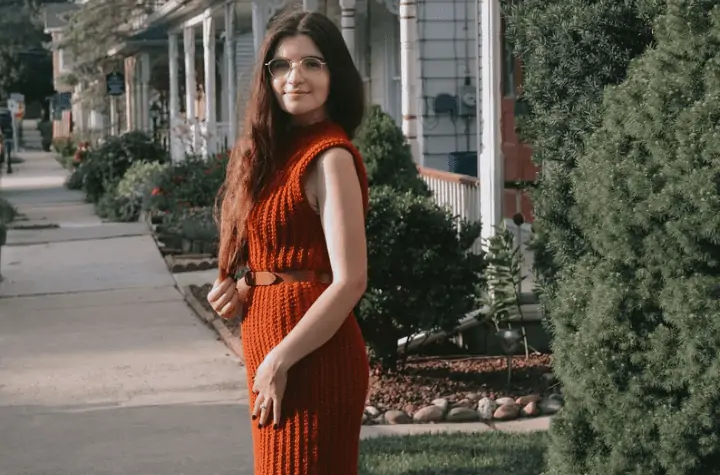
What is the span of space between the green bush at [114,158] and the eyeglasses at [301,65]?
20493mm

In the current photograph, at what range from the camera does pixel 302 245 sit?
3395mm

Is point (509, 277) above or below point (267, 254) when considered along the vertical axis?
below

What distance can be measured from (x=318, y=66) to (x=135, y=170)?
1887cm

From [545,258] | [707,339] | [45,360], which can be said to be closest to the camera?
[707,339]

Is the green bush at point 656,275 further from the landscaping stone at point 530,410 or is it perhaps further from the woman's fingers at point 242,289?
the landscaping stone at point 530,410

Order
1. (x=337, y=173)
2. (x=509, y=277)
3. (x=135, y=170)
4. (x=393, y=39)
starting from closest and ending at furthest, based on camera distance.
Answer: (x=337, y=173)
(x=509, y=277)
(x=393, y=39)
(x=135, y=170)

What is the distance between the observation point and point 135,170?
21953 mm

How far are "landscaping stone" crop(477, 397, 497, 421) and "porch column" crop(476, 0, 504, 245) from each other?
177cm

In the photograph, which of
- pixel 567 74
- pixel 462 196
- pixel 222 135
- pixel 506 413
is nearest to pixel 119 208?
pixel 222 135

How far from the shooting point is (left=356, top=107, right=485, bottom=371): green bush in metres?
7.67

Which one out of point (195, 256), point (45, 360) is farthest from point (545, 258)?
point (195, 256)

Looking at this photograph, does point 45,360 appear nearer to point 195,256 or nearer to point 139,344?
point 139,344

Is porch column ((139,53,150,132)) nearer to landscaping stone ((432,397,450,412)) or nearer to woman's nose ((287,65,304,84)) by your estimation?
landscaping stone ((432,397,450,412))

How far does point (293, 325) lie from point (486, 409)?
4.06 meters
